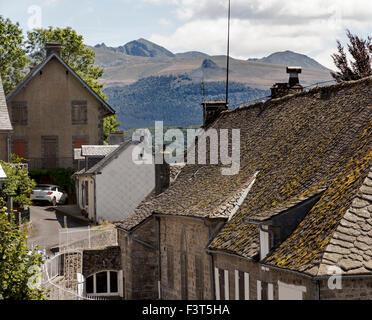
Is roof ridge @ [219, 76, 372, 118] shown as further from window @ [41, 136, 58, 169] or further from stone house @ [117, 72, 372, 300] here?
window @ [41, 136, 58, 169]

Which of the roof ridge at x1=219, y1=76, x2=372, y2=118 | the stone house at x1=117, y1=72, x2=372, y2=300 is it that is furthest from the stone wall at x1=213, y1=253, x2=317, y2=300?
the roof ridge at x1=219, y1=76, x2=372, y2=118

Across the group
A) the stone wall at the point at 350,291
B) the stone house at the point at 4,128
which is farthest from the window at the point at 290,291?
Result: the stone house at the point at 4,128

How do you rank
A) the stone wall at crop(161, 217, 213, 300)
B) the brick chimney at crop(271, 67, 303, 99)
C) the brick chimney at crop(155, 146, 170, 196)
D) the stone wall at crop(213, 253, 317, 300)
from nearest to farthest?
the stone wall at crop(213, 253, 317, 300), the stone wall at crop(161, 217, 213, 300), the brick chimney at crop(271, 67, 303, 99), the brick chimney at crop(155, 146, 170, 196)

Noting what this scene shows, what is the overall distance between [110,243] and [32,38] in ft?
127

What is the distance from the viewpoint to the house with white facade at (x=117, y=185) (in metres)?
52.4

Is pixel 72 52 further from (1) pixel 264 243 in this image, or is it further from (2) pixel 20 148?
(1) pixel 264 243

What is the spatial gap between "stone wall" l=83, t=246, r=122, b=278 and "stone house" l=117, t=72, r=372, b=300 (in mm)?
1678

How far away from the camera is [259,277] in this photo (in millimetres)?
22703

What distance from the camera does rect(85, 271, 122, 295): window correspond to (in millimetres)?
41375

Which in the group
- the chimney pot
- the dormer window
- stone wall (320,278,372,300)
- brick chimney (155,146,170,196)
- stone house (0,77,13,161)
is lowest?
stone wall (320,278,372,300)

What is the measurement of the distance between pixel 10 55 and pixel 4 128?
104ft

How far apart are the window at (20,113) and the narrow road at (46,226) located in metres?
9.33

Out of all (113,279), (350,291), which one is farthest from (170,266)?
(350,291)
